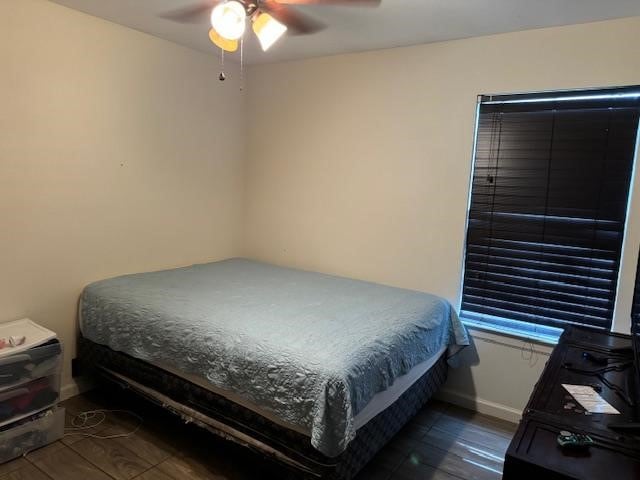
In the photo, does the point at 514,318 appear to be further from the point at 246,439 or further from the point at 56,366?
the point at 56,366

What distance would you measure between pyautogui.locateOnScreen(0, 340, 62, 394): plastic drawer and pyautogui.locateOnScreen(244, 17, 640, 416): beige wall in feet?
6.00

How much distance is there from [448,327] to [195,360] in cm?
156

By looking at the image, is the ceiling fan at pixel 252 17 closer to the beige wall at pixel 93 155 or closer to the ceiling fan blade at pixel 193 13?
the ceiling fan blade at pixel 193 13

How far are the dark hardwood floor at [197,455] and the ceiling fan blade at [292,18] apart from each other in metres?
2.17

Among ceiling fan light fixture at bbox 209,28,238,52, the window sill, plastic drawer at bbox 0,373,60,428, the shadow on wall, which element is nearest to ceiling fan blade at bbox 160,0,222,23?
ceiling fan light fixture at bbox 209,28,238,52

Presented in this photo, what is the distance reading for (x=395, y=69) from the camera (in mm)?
2883

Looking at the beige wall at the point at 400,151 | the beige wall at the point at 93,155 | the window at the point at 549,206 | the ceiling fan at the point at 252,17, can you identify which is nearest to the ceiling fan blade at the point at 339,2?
the ceiling fan at the point at 252,17

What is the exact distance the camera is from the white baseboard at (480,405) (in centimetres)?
264

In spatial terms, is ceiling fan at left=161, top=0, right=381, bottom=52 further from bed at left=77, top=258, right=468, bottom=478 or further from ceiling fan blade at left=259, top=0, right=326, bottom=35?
bed at left=77, top=258, right=468, bottom=478

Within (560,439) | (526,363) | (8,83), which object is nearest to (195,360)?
(560,439)

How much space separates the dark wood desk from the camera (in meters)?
1.18

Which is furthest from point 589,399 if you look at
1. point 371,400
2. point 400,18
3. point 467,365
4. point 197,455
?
point 400,18

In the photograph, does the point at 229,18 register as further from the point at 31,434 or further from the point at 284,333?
the point at 31,434

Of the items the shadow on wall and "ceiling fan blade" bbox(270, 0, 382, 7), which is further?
the shadow on wall
